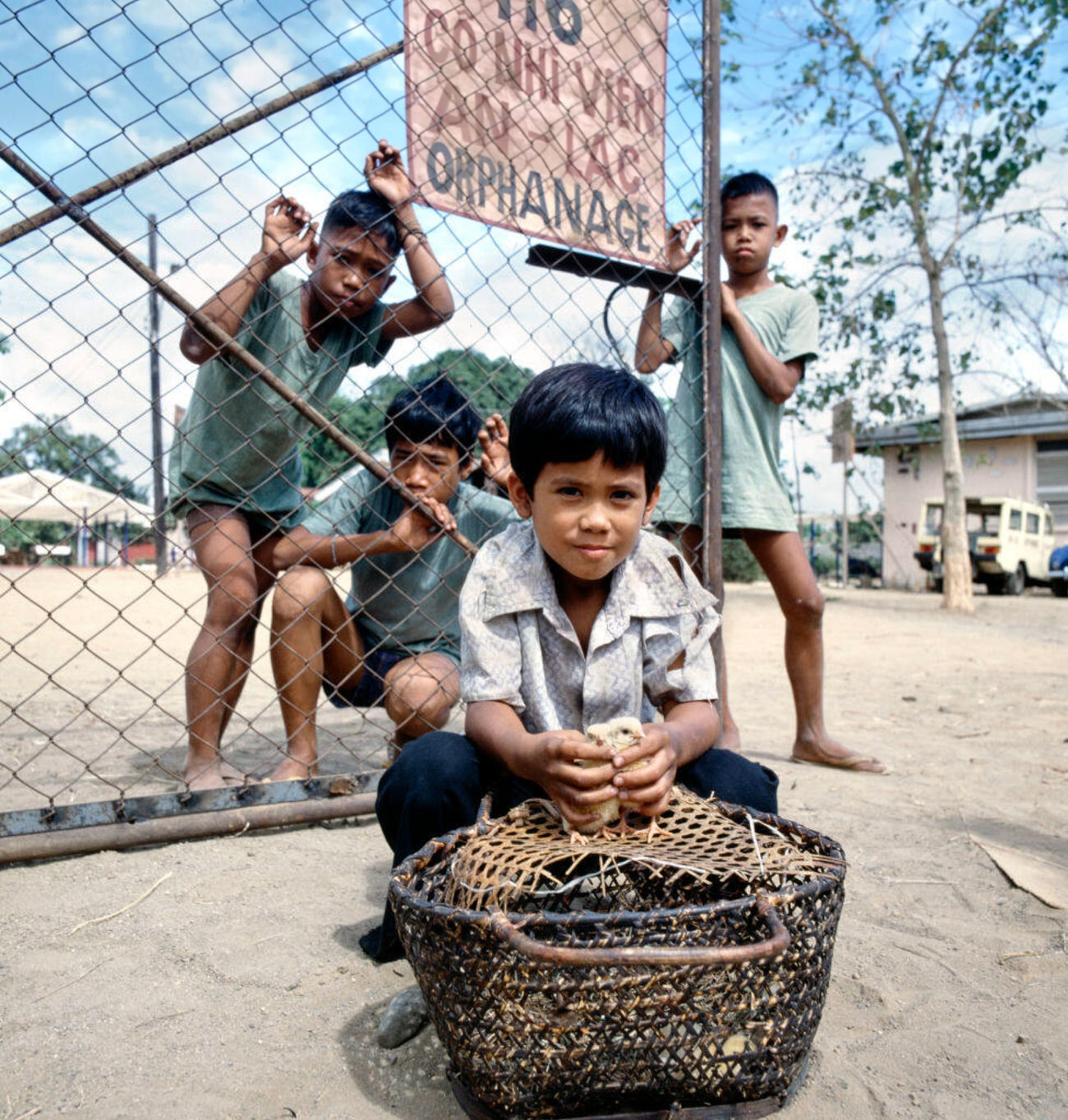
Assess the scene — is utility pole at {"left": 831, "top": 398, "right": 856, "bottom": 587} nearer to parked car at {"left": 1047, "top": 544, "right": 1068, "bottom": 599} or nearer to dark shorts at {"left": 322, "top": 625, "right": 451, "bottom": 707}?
parked car at {"left": 1047, "top": 544, "right": 1068, "bottom": 599}

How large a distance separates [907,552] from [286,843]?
20.1 meters

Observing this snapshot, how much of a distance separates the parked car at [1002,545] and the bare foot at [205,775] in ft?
46.4

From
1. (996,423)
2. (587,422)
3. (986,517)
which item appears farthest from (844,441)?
(587,422)

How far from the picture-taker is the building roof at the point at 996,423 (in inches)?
708

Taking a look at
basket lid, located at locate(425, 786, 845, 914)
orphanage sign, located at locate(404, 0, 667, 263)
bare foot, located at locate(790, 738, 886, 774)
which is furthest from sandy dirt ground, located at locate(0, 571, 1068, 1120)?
orphanage sign, located at locate(404, 0, 667, 263)

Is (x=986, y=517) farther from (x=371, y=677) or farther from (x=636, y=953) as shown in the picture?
(x=636, y=953)

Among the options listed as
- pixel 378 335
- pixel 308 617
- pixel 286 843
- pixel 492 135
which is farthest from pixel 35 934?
pixel 492 135

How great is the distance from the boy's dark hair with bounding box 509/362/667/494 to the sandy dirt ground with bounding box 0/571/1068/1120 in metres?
0.91

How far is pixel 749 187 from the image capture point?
300 cm

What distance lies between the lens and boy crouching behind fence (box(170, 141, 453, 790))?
7.87ft

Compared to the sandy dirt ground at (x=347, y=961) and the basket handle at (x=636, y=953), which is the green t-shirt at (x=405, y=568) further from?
the basket handle at (x=636, y=953)

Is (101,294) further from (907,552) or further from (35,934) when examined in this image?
(907,552)

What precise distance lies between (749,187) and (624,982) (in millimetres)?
2668

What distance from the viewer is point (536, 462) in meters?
1.60
